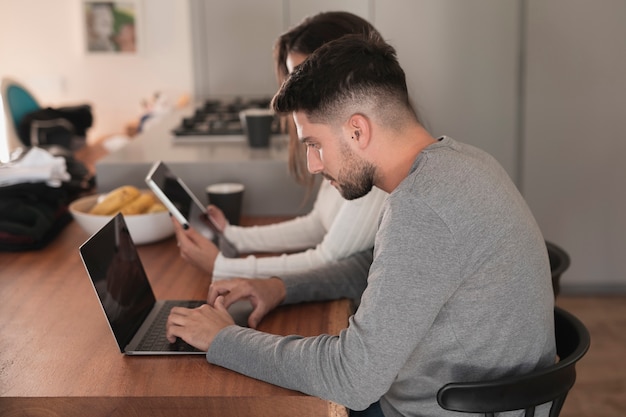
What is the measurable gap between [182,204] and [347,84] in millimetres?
711

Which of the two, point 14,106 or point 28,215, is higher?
point 14,106

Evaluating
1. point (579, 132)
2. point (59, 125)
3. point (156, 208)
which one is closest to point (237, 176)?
point (156, 208)

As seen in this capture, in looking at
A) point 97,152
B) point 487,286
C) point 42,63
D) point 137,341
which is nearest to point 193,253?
point 137,341

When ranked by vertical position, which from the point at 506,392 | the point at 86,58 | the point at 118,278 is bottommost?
the point at 506,392

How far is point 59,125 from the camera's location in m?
4.00

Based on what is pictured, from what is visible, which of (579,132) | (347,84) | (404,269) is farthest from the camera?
(579,132)

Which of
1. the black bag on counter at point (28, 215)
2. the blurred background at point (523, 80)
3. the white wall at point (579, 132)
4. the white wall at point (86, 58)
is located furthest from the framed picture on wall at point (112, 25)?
the black bag on counter at point (28, 215)

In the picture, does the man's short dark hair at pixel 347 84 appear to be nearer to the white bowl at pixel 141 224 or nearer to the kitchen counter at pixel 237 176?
the white bowl at pixel 141 224

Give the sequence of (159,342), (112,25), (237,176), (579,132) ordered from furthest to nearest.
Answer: (112,25) → (579,132) → (237,176) → (159,342)

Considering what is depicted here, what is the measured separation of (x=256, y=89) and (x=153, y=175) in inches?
78.8

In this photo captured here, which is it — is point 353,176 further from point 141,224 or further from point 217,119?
point 217,119

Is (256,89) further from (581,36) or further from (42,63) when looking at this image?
(42,63)

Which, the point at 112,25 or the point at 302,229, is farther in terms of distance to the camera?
the point at 112,25

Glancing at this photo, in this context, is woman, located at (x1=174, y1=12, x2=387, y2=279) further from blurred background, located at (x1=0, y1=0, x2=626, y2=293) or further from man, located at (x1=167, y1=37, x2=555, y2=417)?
blurred background, located at (x1=0, y1=0, x2=626, y2=293)
